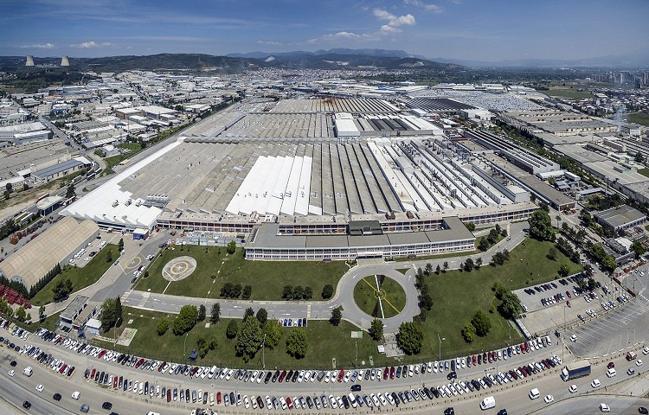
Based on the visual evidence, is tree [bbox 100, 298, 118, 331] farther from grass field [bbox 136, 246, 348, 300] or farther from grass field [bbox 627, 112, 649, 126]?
grass field [bbox 627, 112, 649, 126]

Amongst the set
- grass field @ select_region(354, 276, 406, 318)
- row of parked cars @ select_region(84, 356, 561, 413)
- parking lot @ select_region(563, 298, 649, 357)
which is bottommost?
row of parked cars @ select_region(84, 356, 561, 413)

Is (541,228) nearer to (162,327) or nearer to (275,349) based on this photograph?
(275,349)

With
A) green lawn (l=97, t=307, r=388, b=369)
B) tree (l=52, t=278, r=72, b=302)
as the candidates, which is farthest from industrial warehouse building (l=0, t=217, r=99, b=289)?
green lawn (l=97, t=307, r=388, b=369)

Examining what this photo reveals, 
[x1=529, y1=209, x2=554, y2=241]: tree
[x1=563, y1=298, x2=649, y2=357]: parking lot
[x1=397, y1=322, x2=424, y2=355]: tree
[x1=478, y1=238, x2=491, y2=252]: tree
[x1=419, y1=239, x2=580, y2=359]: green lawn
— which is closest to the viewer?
[x1=397, y1=322, x2=424, y2=355]: tree

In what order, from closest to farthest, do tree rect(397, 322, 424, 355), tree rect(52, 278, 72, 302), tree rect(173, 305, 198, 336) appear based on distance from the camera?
tree rect(397, 322, 424, 355)
tree rect(173, 305, 198, 336)
tree rect(52, 278, 72, 302)

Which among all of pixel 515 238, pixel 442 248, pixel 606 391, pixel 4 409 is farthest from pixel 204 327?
pixel 515 238

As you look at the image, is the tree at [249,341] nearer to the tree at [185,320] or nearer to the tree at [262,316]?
the tree at [262,316]

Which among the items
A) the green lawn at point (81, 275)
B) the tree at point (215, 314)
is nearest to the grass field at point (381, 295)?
the tree at point (215, 314)
